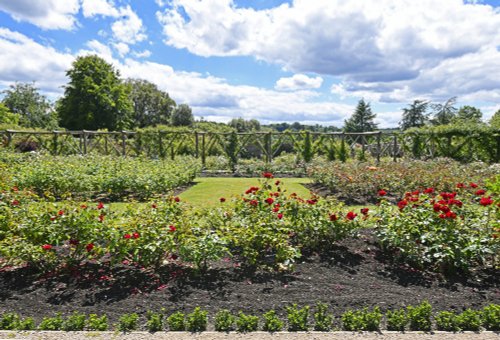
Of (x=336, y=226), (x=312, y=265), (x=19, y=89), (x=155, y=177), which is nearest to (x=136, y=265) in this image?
(x=312, y=265)

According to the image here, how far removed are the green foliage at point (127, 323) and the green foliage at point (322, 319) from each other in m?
1.40

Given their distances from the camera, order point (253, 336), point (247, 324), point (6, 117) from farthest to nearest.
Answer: point (6, 117) → point (247, 324) → point (253, 336)

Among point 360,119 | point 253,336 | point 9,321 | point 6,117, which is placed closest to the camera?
point 253,336

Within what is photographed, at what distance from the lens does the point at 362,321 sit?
2.84 metres

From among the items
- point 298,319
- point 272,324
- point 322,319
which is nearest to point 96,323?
point 272,324

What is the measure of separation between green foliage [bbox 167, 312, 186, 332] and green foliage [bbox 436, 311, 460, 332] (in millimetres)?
1989

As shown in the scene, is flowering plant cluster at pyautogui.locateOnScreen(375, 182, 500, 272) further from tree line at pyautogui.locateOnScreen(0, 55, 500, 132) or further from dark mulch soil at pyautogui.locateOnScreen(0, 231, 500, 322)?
tree line at pyautogui.locateOnScreen(0, 55, 500, 132)

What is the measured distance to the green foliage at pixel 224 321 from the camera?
9.25 feet

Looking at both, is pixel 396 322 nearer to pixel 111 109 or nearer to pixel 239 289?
pixel 239 289

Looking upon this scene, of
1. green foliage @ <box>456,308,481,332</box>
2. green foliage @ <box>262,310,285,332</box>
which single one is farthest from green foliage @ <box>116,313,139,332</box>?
green foliage @ <box>456,308,481,332</box>

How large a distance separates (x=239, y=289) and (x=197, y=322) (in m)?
0.69

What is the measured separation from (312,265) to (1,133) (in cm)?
1791

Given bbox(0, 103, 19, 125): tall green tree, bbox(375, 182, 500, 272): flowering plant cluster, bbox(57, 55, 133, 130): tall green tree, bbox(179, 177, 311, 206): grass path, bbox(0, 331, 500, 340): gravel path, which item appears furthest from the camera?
bbox(0, 103, 19, 125): tall green tree

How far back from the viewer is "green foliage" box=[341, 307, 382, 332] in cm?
282
